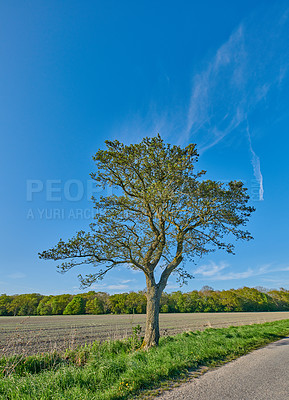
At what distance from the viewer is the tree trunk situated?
10.0m

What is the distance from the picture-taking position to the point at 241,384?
497cm

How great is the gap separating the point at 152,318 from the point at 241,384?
235 inches

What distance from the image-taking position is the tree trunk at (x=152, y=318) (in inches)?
395

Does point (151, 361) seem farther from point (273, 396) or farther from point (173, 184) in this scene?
point (173, 184)

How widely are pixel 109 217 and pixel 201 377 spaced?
779 centimetres

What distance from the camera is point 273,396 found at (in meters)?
4.36

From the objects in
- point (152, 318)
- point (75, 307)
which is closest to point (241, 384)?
point (152, 318)

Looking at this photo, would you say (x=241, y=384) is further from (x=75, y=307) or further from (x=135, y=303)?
(x=75, y=307)

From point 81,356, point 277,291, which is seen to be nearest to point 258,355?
point 81,356

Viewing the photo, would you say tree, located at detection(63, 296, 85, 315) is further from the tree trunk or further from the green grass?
the green grass

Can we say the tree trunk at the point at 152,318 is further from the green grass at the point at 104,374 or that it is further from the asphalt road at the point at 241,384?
the asphalt road at the point at 241,384

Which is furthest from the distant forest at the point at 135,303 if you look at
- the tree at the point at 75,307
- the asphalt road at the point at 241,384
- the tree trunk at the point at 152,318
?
the asphalt road at the point at 241,384

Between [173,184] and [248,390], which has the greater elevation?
[173,184]

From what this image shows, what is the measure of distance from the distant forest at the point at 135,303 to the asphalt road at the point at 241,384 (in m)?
65.1
